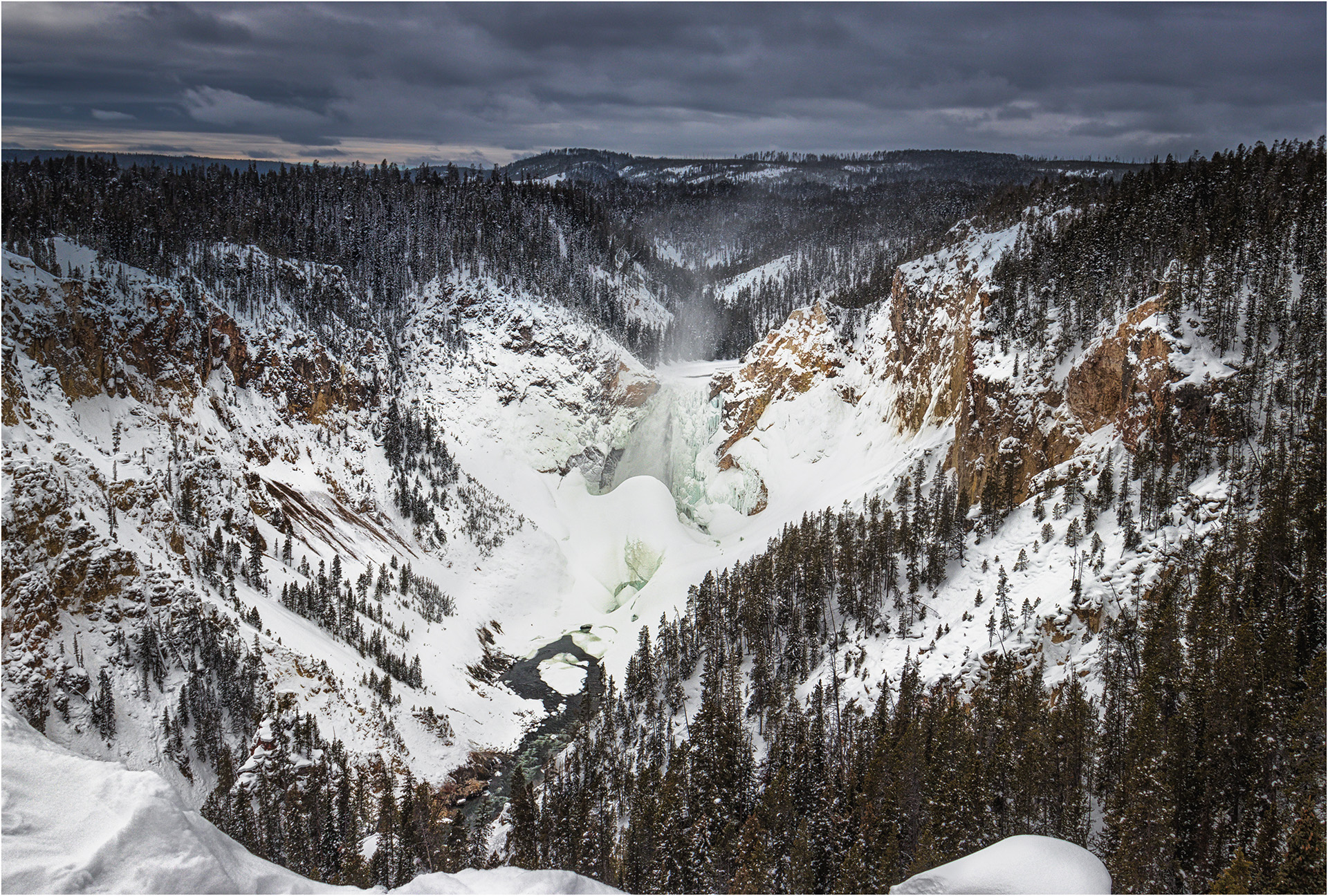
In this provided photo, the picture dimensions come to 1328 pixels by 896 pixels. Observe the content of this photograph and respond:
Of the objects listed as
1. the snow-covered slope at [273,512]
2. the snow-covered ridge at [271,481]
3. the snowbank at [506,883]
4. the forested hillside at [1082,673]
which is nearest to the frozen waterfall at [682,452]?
the snow-covered slope at [273,512]

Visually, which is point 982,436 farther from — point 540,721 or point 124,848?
point 124,848

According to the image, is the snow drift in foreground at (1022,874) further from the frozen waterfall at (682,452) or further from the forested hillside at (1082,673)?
the frozen waterfall at (682,452)

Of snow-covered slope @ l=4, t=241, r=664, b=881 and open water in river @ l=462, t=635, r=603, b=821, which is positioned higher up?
snow-covered slope @ l=4, t=241, r=664, b=881

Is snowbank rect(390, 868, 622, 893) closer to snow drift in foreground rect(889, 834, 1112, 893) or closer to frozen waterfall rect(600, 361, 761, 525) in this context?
snow drift in foreground rect(889, 834, 1112, 893)

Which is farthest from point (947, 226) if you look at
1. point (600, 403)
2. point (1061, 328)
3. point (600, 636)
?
point (600, 636)

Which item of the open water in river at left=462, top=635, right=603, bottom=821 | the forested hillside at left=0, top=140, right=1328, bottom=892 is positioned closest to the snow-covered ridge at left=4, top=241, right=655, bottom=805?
the forested hillside at left=0, top=140, right=1328, bottom=892
